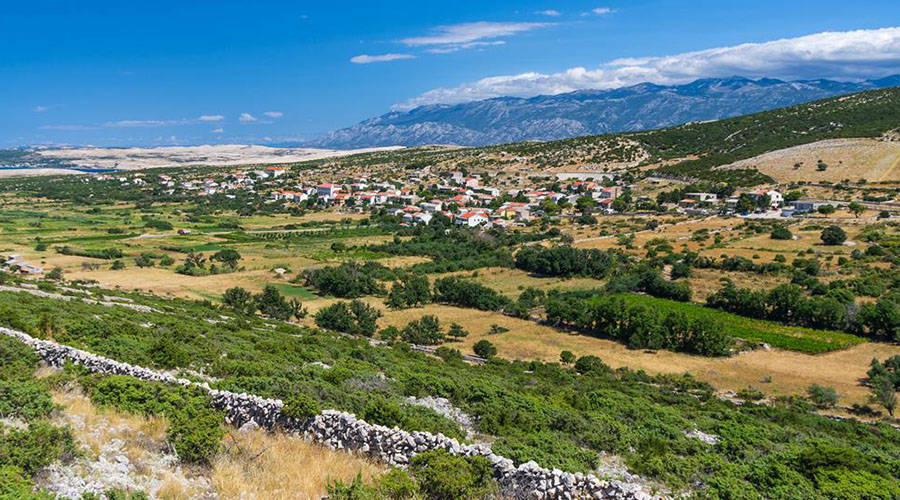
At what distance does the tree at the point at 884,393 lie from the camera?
72.3ft

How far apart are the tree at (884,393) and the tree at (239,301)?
32525mm

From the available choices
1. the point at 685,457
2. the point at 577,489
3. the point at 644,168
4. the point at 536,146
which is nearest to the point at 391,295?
the point at 685,457

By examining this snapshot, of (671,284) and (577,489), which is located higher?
(577,489)

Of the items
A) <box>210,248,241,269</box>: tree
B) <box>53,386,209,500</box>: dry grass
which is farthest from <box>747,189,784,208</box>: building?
<box>53,386,209,500</box>: dry grass

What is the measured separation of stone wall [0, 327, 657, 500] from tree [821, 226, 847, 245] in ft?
178

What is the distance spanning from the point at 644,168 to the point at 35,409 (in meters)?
107

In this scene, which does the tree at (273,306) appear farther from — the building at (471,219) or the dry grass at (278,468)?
the building at (471,219)

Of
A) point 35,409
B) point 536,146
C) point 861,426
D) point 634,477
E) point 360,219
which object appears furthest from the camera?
point 536,146

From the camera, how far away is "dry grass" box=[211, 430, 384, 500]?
23.9 feet

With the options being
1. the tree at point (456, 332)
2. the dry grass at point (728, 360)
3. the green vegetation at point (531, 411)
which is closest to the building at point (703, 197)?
the dry grass at point (728, 360)

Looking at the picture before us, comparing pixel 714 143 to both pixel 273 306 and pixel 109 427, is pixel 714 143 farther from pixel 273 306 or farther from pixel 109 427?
pixel 109 427

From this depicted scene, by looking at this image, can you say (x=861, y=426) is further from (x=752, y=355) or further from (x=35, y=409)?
(x=35, y=409)

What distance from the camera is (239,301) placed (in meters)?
36.7

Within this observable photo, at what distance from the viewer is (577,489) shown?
24.1ft
